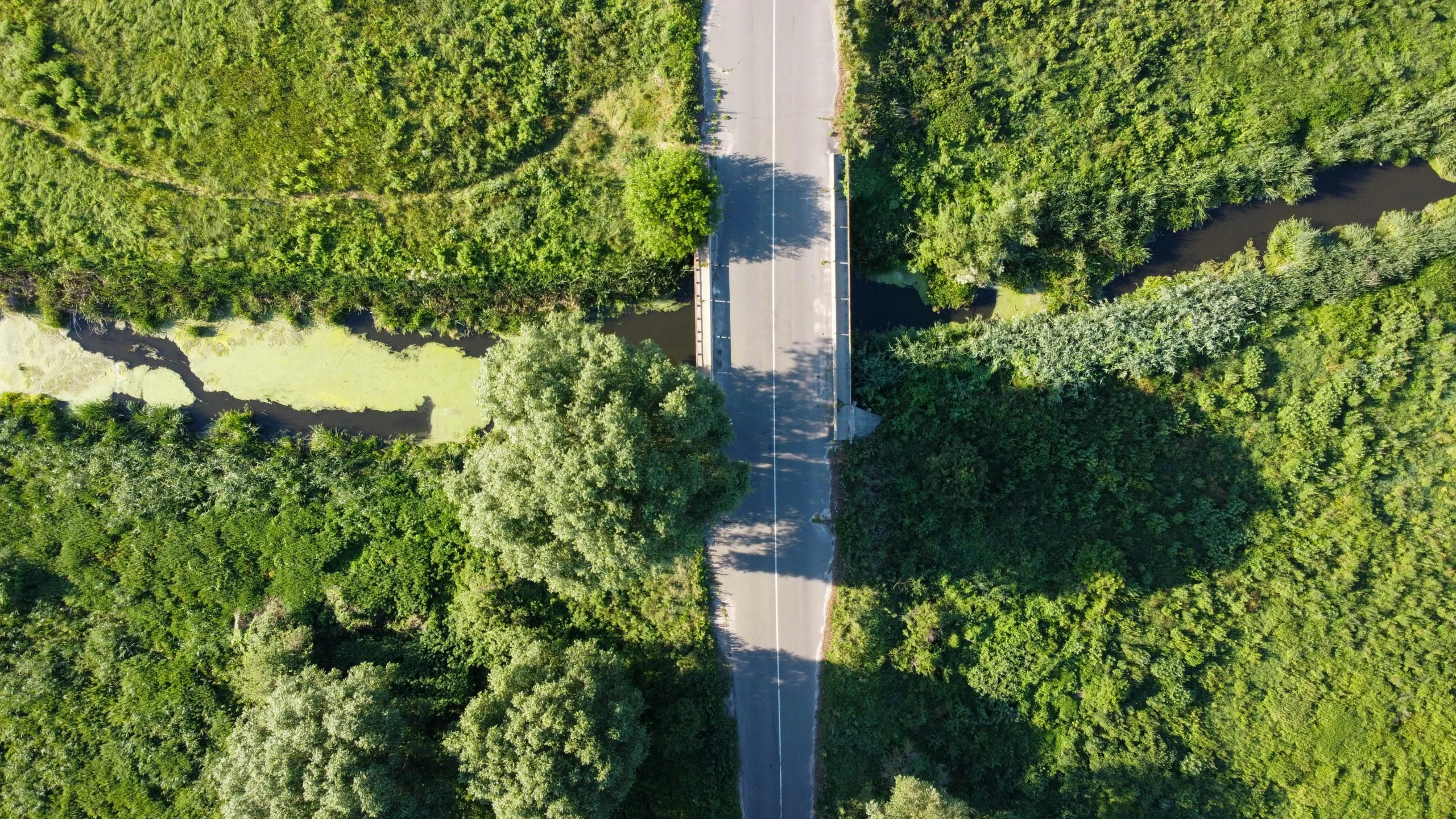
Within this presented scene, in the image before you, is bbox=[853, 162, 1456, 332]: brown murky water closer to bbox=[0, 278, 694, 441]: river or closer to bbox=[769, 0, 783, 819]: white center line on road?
bbox=[769, 0, 783, 819]: white center line on road

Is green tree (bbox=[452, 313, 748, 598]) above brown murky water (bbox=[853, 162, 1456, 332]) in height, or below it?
below

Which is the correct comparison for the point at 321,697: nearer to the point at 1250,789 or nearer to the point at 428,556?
the point at 428,556

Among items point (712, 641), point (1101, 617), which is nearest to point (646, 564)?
point (712, 641)

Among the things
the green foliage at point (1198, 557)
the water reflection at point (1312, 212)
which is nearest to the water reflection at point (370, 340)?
the green foliage at point (1198, 557)

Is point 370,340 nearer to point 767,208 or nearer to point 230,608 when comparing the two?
point 230,608

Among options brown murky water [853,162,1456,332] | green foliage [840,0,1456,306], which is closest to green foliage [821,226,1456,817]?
brown murky water [853,162,1456,332]

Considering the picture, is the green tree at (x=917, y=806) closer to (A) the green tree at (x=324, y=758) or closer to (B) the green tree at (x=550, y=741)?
(B) the green tree at (x=550, y=741)

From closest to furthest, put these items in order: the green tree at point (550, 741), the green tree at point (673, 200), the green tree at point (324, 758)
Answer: the green tree at point (550, 741)
the green tree at point (324, 758)
the green tree at point (673, 200)
